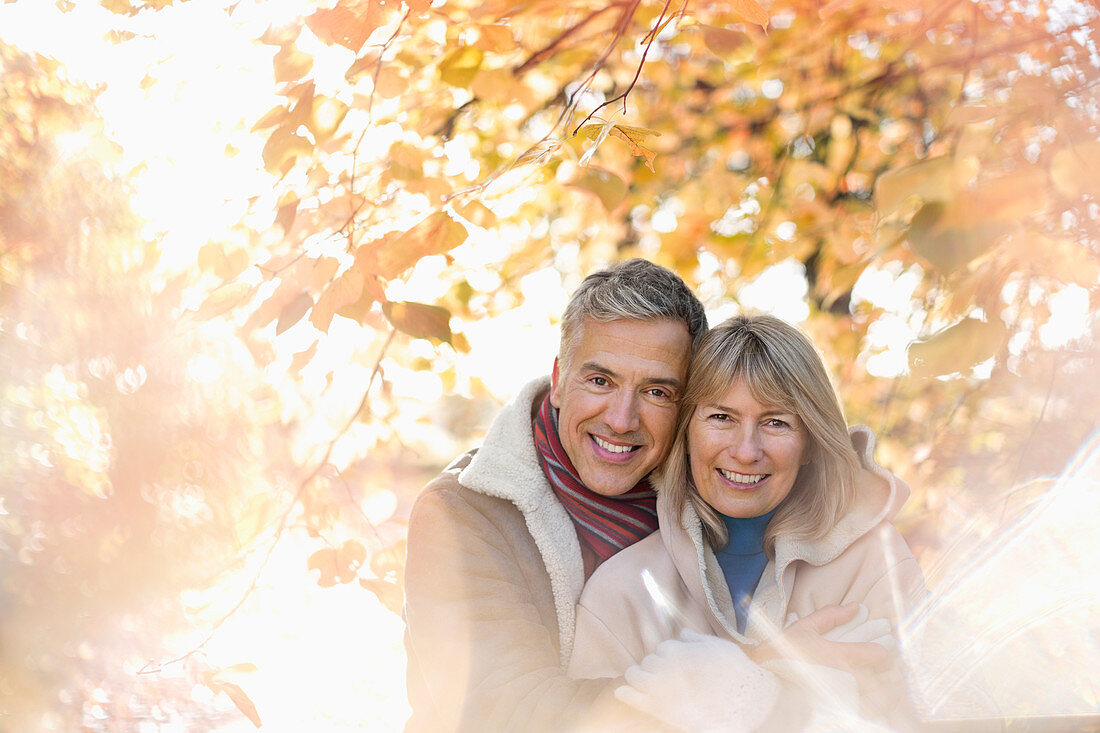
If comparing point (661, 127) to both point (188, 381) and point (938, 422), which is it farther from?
point (188, 381)

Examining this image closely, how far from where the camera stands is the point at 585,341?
88.3 inches

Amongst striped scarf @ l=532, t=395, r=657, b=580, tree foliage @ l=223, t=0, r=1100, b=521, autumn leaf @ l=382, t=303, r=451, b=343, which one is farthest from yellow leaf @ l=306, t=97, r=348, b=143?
striped scarf @ l=532, t=395, r=657, b=580

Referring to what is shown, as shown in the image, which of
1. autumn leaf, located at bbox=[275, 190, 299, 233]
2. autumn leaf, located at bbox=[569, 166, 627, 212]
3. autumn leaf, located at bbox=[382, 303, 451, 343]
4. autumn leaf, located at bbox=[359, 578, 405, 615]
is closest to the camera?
autumn leaf, located at bbox=[382, 303, 451, 343]

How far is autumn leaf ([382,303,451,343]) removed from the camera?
176 centimetres

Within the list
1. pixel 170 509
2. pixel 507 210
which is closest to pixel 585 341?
pixel 507 210

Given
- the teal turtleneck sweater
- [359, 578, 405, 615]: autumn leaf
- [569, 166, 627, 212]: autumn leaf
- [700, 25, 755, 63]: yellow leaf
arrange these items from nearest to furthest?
the teal turtleneck sweater, [569, 166, 627, 212]: autumn leaf, [700, 25, 755, 63]: yellow leaf, [359, 578, 405, 615]: autumn leaf

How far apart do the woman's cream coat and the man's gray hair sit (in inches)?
20.0

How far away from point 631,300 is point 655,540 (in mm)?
646

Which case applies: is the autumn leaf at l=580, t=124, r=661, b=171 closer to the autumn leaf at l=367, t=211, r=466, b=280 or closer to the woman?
the autumn leaf at l=367, t=211, r=466, b=280

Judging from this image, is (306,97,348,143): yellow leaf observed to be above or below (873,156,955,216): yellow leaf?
above

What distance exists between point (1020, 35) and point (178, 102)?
8.88ft

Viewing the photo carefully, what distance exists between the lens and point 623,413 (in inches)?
85.3

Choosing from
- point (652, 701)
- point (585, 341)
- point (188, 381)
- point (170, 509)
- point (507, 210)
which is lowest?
point (652, 701)

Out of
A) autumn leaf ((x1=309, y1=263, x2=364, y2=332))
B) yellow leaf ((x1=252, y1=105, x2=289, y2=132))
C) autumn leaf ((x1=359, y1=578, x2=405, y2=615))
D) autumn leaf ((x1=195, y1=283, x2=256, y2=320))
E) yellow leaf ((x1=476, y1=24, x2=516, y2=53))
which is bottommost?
autumn leaf ((x1=359, y1=578, x2=405, y2=615))
